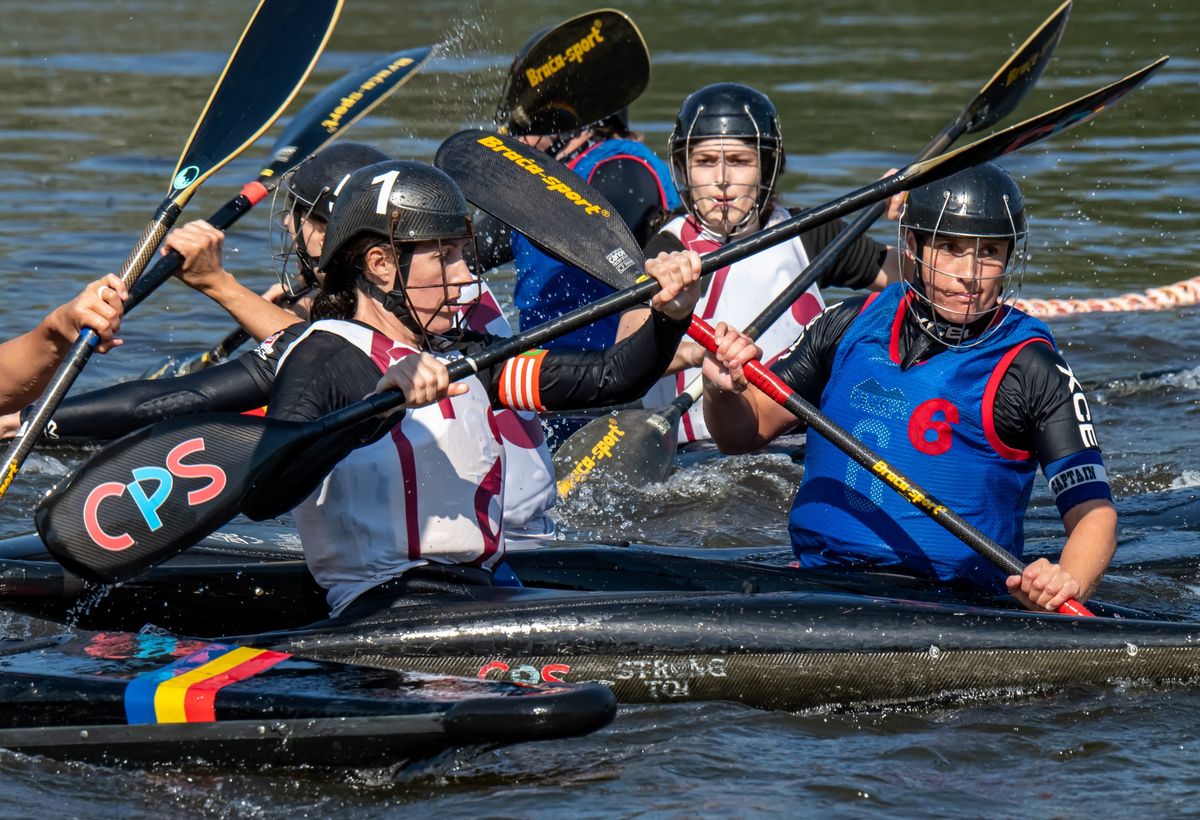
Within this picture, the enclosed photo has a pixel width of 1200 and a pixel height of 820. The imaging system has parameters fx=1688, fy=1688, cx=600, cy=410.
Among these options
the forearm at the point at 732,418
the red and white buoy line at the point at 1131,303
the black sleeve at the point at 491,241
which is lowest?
the forearm at the point at 732,418

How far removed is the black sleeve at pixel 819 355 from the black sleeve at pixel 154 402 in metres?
1.72

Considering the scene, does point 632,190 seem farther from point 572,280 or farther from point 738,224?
point 738,224

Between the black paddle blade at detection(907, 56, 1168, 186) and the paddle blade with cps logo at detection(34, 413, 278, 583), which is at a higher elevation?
the black paddle blade at detection(907, 56, 1168, 186)

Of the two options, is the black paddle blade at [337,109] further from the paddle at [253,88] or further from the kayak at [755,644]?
the kayak at [755,644]

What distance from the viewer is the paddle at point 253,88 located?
5.36 metres

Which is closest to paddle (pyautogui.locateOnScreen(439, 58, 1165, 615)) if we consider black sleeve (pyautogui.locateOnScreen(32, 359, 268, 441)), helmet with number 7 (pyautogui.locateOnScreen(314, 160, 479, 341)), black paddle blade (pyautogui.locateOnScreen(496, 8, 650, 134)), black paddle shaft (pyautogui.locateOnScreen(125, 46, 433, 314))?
helmet with number 7 (pyautogui.locateOnScreen(314, 160, 479, 341))

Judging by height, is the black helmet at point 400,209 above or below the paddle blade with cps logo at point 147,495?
above

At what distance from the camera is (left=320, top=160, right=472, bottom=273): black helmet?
13.6 feet

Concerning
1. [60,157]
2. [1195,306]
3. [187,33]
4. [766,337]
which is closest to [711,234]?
[766,337]

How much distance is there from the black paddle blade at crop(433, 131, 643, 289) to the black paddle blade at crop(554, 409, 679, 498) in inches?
74.2

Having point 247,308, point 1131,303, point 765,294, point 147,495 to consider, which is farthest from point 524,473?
point 1131,303

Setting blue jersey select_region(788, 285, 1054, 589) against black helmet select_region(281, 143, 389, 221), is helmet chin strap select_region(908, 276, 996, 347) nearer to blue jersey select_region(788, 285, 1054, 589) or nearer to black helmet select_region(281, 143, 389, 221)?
blue jersey select_region(788, 285, 1054, 589)

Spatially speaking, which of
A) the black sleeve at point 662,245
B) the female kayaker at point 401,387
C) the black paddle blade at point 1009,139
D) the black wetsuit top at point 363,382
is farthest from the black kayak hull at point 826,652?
the black sleeve at point 662,245

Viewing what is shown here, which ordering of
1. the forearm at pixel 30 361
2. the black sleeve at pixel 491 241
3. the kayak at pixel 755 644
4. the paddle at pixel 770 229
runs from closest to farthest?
the kayak at pixel 755 644 → the paddle at pixel 770 229 → the forearm at pixel 30 361 → the black sleeve at pixel 491 241
